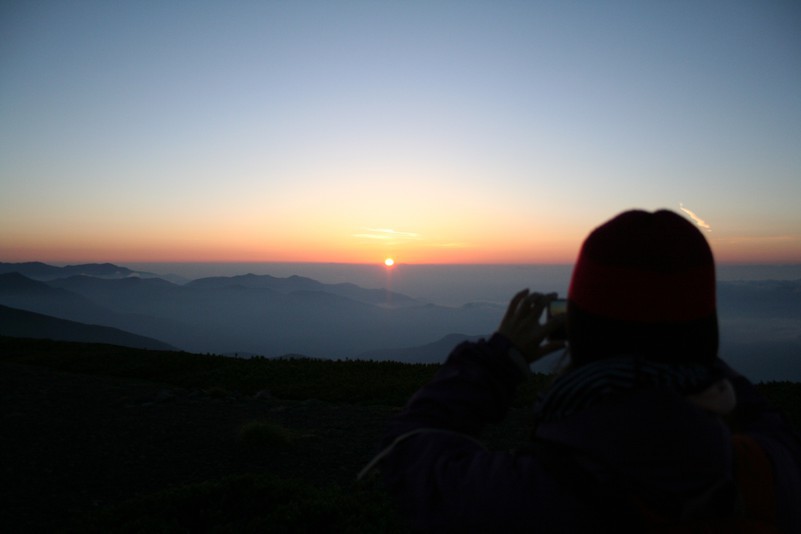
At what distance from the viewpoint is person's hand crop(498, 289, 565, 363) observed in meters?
1.32

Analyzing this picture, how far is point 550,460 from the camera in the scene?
1074 millimetres

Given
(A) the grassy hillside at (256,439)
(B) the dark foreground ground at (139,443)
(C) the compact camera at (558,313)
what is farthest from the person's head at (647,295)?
(B) the dark foreground ground at (139,443)

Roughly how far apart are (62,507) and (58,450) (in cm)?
233

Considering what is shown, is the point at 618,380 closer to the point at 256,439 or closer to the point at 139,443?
the point at 256,439

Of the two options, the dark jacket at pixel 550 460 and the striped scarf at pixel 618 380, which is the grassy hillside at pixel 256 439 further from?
the striped scarf at pixel 618 380

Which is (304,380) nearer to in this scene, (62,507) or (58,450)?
(58,450)

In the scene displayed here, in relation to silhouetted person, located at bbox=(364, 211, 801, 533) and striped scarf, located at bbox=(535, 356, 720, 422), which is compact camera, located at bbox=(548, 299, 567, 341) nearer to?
silhouetted person, located at bbox=(364, 211, 801, 533)

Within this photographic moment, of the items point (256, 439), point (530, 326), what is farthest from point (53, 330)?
point (530, 326)

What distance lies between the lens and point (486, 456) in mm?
1165

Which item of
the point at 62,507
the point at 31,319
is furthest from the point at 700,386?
the point at 31,319

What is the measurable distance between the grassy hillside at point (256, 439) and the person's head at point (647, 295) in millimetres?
4857

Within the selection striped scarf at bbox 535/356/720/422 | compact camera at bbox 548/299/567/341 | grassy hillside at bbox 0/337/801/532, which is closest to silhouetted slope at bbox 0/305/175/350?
grassy hillside at bbox 0/337/801/532

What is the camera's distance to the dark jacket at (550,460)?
0.98 meters

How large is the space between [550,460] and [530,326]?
38cm
